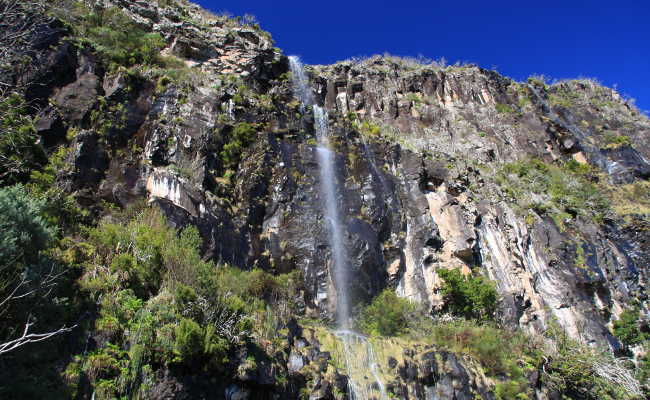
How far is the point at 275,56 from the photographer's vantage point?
93.0 ft

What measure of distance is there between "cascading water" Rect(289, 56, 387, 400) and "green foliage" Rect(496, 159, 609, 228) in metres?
13.8

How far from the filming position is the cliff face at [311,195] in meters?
14.9

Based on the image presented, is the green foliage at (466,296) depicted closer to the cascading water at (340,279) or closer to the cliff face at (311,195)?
the cliff face at (311,195)

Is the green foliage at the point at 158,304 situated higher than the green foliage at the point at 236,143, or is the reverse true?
the green foliage at the point at 236,143

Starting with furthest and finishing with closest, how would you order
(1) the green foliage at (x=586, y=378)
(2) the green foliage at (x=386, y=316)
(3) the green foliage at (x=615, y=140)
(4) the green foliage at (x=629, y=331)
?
1. (3) the green foliage at (x=615, y=140)
2. (4) the green foliage at (x=629, y=331)
3. (2) the green foliage at (x=386, y=316)
4. (1) the green foliage at (x=586, y=378)

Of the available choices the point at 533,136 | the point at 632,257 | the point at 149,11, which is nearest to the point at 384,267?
the point at 632,257

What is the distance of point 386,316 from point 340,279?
2.48m

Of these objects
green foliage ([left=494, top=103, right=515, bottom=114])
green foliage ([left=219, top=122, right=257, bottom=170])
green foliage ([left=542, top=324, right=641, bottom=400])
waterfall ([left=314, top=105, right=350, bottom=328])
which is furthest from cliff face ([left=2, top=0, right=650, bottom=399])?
green foliage ([left=494, top=103, right=515, bottom=114])

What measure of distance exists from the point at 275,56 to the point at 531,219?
20.6m

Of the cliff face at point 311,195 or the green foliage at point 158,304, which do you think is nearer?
the green foliage at point 158,304

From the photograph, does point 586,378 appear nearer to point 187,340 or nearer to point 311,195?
point 311,195

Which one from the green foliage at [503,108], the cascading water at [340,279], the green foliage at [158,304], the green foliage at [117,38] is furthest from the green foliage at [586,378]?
the green foliage at [503,108]

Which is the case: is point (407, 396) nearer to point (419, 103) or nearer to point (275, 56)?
point (275, 56)

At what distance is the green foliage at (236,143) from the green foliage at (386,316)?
9.49 meters
